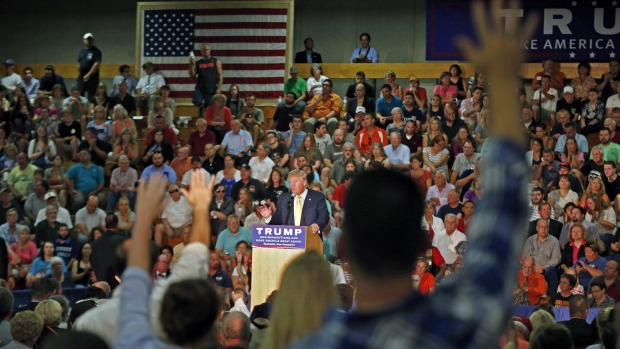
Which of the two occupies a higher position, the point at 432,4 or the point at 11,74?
the point at 432,4

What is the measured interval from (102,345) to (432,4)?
17.1 m

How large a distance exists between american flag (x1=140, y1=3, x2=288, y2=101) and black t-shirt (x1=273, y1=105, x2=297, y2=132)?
5.89ft

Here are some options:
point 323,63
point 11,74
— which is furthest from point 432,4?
point 11,74

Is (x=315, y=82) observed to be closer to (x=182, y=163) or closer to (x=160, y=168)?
(x=182, y=163)

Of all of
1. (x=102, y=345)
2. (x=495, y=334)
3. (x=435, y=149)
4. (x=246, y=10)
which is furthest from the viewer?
(x=246, y=10)

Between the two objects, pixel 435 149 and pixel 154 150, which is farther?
pixel 154 150

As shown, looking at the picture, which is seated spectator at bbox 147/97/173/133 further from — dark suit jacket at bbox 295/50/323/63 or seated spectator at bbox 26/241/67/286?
seated spectator at bbox 26/241/67/286

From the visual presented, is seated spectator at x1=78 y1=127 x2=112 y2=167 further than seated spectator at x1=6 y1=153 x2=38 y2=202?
Yes

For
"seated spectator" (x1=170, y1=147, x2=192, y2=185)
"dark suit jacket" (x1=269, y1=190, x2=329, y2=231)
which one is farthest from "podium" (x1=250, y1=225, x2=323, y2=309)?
"seated spectator" (x1=170, y1=147, x2=192, y2=185)

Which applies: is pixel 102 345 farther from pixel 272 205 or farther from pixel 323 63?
pixel 323 63

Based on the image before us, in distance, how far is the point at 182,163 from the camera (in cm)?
1703

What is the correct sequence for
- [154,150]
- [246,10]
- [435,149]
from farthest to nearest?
[246,10] < [154,150] < [435,149]

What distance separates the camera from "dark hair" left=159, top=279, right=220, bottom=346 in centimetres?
240

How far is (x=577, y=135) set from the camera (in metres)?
16.2
